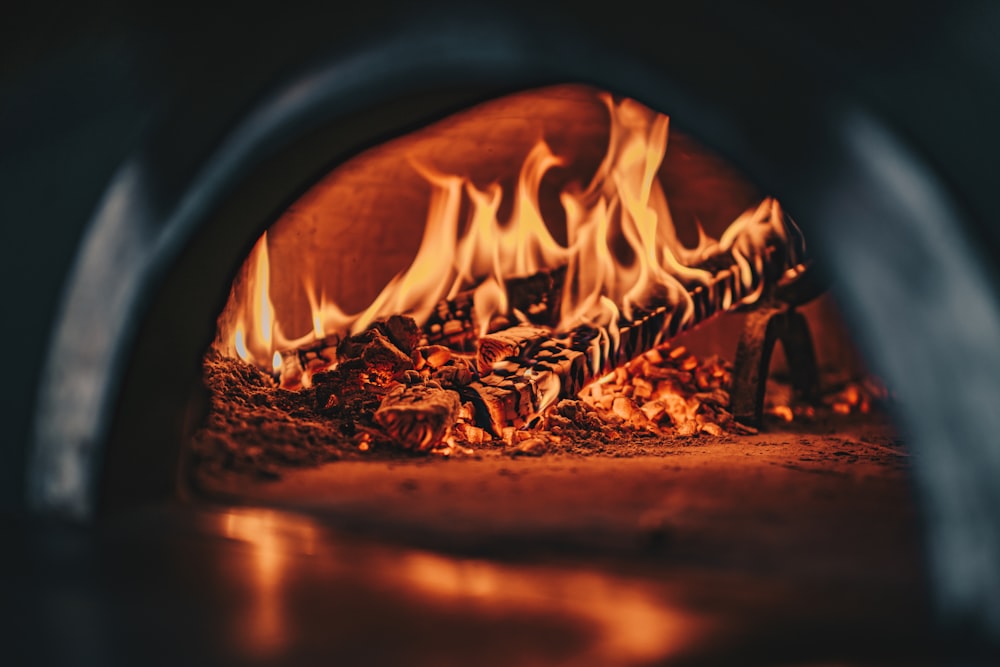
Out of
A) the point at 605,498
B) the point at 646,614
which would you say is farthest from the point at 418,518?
the point at 646,614

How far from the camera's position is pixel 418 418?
1.82m

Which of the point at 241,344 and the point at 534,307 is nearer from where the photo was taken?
the point at 241,344

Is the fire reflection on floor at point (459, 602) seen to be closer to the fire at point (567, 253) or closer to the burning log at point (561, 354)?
the burning log at point (561, 354)

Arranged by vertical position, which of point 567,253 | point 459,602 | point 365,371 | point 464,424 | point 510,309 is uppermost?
point 567,253

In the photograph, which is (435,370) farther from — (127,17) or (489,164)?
(127,17)

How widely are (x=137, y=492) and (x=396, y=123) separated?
2.40 ft

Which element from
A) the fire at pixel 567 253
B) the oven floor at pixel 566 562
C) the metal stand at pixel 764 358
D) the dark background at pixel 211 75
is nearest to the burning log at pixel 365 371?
the fire at pixel 567 253

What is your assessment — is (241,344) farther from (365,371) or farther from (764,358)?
(764,358)

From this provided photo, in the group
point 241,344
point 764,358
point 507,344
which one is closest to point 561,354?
point 507,344

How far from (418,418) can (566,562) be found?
636mm

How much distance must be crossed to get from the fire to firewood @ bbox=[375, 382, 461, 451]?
1.23 feet

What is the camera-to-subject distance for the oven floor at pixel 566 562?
1011 millimetres

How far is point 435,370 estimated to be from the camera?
6.77 feet

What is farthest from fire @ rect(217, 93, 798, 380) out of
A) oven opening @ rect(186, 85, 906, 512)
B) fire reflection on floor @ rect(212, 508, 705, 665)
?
fire reflection on floor @ rect(212, 508, 705, 665)
